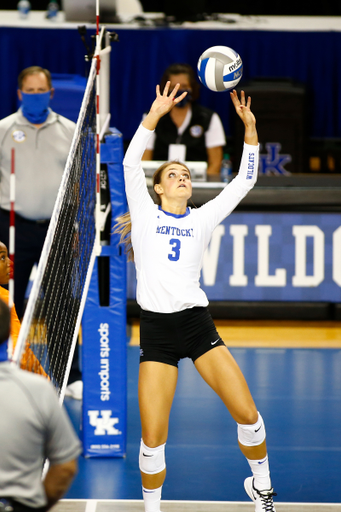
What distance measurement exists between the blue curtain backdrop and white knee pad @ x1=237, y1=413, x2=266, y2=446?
7.33 meters

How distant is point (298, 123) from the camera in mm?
10539

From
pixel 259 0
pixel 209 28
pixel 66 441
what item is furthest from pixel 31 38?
pixel 66 441

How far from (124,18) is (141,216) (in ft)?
25.0

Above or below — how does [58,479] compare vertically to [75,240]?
below

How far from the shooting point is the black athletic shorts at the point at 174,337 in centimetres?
387

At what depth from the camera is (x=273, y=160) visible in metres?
10.5

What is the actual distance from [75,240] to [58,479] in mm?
2370

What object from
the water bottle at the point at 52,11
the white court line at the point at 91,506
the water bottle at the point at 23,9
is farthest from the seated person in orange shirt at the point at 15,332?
the water bottle at the point at 23,9

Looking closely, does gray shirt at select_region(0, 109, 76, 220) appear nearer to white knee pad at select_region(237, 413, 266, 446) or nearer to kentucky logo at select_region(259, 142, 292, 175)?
white knee pad at select_region(237, 413, 266, 446)

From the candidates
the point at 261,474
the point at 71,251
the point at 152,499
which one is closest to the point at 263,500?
the point at 261,474

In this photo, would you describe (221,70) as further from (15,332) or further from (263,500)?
(263,500)

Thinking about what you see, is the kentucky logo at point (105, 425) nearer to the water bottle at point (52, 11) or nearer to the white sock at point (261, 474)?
the white sock at point (261, 474)

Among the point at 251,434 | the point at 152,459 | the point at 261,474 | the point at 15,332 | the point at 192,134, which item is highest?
the point at 192,134

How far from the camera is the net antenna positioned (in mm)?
4027
